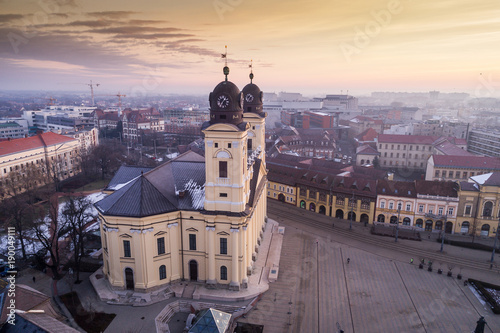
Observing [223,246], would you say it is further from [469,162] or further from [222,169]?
[469,162]

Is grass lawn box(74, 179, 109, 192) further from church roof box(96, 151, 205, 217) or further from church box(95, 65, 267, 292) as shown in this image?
church box(95, 65, 267, 292)

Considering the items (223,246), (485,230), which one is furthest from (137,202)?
(485,230)

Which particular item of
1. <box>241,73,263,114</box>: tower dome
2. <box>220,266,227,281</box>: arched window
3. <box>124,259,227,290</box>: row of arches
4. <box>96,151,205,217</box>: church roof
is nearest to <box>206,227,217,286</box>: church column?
<box>220,266,227,281</box>: arched window

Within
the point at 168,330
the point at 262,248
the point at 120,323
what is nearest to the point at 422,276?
the point at 262,248

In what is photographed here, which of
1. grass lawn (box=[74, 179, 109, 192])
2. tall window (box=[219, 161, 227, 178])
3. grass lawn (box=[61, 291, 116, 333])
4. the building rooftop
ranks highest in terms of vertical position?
tall window (box=[219, 161, 227, 178])

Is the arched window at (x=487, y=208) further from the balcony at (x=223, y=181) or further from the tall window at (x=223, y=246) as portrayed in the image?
the balcony at (x=223, y=181)

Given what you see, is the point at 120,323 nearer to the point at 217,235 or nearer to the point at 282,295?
the point at 217,235

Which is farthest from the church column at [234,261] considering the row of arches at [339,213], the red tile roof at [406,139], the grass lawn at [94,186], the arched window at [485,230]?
the red tile roof at [406,139]
